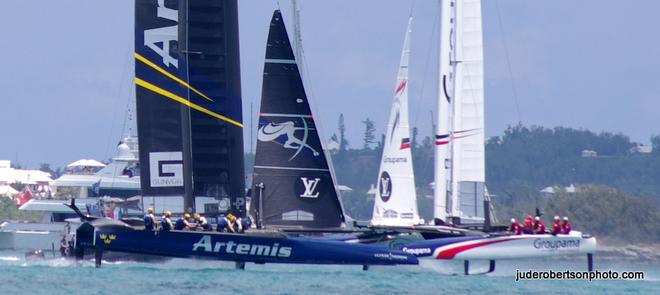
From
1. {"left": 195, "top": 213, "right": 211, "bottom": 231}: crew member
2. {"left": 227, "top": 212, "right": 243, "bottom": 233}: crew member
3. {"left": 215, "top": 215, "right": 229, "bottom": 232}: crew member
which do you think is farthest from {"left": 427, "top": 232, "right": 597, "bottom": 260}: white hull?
{"left": 195, "top": 213, "right": 211, "bottom": 231}: crew member

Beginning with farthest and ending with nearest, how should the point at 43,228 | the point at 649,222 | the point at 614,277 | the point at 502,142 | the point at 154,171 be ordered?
the point at 502,142
the point at 649,222
the point at 43,228
the point at 614,277
the point at 154,171

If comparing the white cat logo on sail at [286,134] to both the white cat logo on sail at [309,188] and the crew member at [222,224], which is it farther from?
the crew member at [222,224]

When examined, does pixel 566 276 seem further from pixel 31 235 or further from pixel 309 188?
pixel 31 235

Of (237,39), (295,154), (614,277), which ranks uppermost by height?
(237,39)

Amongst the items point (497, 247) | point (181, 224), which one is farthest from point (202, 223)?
point (497, 247)

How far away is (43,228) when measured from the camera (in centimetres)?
5441

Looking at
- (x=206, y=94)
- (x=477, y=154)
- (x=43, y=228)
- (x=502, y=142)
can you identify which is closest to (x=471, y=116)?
(x=477, y=154)

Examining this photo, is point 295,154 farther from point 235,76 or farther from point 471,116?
point 471,116

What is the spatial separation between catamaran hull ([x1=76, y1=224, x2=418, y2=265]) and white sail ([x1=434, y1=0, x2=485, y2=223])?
25.5ft

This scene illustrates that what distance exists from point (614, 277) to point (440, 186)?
507cm

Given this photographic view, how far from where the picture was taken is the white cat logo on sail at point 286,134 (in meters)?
40.0

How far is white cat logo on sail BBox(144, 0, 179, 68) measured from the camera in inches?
1540

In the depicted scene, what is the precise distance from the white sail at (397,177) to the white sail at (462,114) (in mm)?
2125

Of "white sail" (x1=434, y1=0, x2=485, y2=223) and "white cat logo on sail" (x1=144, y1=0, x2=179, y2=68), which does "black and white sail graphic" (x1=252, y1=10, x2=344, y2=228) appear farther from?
"white sail" (x1=434, y1=0, x2=485, y2=223)
